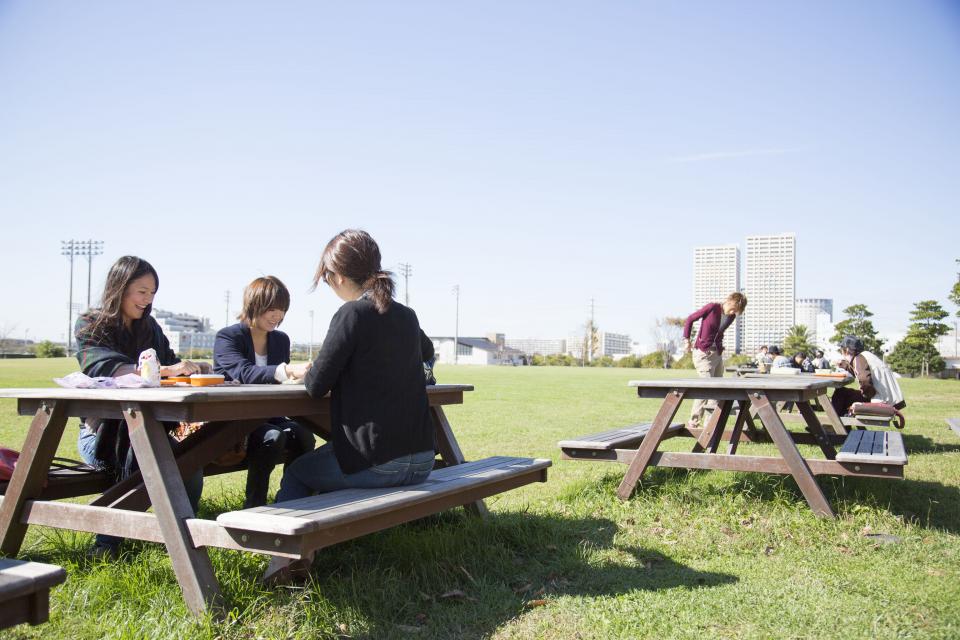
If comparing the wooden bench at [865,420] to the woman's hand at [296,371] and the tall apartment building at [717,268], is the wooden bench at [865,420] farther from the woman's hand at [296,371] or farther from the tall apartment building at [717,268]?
the tall apartment building at [717,268]

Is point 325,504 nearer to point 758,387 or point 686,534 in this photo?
point 686,534

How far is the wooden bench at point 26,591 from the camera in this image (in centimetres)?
169

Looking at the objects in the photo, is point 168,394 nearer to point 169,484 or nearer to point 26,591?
point 169,484

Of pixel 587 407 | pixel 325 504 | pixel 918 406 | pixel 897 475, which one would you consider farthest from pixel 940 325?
pixel 325 504

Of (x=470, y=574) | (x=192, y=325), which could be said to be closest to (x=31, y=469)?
(x=470, y=574)

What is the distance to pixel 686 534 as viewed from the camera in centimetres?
411

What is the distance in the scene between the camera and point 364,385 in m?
2.98

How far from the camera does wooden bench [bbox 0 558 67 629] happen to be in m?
1.69

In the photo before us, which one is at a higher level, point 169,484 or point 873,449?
point 169,484

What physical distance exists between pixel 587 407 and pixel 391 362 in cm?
1179

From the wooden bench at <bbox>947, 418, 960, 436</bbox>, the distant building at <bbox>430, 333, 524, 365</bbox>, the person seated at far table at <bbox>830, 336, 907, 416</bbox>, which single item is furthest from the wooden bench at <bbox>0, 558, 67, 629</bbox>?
the distant building at <bbox>430, 333, 524, 365</bbox>

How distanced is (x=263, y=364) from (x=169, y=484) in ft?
6.25

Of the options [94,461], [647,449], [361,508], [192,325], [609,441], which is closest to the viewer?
[361,508]

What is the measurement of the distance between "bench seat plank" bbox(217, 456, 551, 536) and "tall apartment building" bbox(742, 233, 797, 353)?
191 metres
